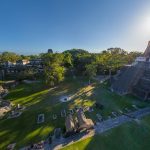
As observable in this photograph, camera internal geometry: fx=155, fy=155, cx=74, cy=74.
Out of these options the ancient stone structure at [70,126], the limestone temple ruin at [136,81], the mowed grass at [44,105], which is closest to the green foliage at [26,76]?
the mowed grass at [44,105]

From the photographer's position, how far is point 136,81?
168 ft

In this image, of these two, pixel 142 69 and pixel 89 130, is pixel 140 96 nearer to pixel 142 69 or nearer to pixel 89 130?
pixel 142 69

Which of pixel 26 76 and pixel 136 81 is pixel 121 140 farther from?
pixel 26 76

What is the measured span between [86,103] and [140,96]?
16.4m

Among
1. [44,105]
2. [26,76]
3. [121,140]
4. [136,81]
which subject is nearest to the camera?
[121,140]

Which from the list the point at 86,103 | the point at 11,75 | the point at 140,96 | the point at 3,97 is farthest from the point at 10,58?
the point at 140,96

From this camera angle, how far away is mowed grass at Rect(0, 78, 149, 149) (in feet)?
106

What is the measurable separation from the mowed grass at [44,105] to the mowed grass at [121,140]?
687cm

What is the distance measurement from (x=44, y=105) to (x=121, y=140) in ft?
83.9

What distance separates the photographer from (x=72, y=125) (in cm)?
3130

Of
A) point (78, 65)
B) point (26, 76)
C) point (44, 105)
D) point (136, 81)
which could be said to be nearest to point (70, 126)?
point (44, 105)

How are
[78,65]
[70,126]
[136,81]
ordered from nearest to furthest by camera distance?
[70,126] < [136,81] < [78,65]

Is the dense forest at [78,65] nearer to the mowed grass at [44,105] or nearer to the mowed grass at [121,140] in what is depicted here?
the mowed grass at [44,105]

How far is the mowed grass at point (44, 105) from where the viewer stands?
1272 inches
